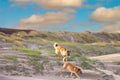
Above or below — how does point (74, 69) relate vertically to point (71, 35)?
below

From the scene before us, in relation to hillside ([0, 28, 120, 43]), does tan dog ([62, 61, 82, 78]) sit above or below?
below

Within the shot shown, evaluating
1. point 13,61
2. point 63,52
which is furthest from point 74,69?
point 63,52

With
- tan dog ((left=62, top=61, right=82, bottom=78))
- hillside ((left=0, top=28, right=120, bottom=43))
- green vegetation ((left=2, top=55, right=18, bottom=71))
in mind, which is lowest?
tan dog ((left=62, top=61, right=82, bottom=78))

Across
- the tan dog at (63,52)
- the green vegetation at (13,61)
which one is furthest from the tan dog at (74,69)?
the tan dog at (63,52)

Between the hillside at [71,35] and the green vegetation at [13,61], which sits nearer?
the green vegetation at [13,61]

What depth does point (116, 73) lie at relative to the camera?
24.5m

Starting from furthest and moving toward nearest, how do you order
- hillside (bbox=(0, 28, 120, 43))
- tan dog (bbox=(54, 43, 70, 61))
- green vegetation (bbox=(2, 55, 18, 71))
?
hillside (bbox=(0, 28, 120, 43))
tan dog (bbox=(54, 43, 70, 61))
green vegetation (bbox=(2, 55, 18, 71))

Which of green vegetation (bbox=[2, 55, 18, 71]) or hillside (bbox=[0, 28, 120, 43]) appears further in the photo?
hillside (bbox=[0, 28, 120, 43])

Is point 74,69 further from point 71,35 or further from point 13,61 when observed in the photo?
point 71,35

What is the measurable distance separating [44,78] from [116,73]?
665 cm

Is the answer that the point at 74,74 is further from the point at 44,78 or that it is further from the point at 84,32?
the point at 84,32

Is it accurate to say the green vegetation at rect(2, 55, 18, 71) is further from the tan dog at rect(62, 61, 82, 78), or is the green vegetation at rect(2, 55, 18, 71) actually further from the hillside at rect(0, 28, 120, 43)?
the hillside at rect(0, 28, 120, 43)

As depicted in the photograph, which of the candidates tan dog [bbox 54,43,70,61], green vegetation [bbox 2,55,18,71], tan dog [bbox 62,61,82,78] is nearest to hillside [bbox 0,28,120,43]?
tan dog [bbox 54,43,70,61]

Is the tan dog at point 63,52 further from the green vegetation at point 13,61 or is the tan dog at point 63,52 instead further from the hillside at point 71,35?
the hillside at point 71,35
